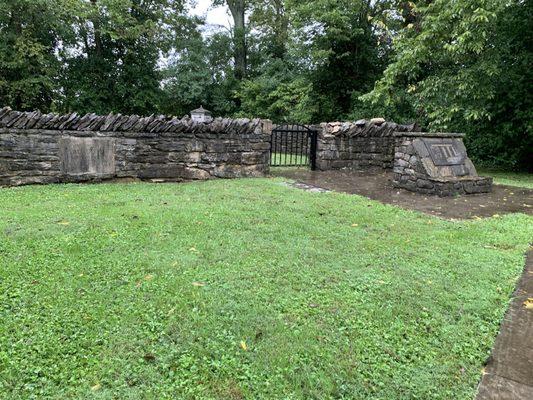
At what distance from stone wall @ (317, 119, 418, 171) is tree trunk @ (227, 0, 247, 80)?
48.6 ft

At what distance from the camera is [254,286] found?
108 inches

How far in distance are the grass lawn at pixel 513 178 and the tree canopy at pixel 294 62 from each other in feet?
1.92

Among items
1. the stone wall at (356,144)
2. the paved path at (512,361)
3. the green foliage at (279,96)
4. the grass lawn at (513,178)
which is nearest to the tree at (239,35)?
the green foliage at (279,96)

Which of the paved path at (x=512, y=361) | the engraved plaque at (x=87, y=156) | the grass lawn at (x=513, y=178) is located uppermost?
the engraved plaque at (x=87, y=156)

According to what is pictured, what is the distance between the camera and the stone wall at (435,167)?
6.62m

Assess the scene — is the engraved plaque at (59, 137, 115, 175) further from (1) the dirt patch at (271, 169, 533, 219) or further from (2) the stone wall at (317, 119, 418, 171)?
(2) the stone wall at (317, 119, 418, 171)

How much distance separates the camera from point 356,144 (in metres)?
9.59

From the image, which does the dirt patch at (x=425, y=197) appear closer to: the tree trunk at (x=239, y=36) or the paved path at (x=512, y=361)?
the paved path at (x=512, y=361)

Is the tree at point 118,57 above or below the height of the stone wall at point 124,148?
above

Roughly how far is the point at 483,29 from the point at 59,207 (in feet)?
30.4

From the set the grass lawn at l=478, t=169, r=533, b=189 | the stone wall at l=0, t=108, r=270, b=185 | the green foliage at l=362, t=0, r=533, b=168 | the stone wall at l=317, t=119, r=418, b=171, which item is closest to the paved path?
the stone wall at l=0, t=108, r=270, b=185

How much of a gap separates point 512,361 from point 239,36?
76.8 feet

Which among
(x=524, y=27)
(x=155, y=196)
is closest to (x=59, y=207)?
(x=155, y=196)

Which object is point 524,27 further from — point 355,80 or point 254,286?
point 254,286
